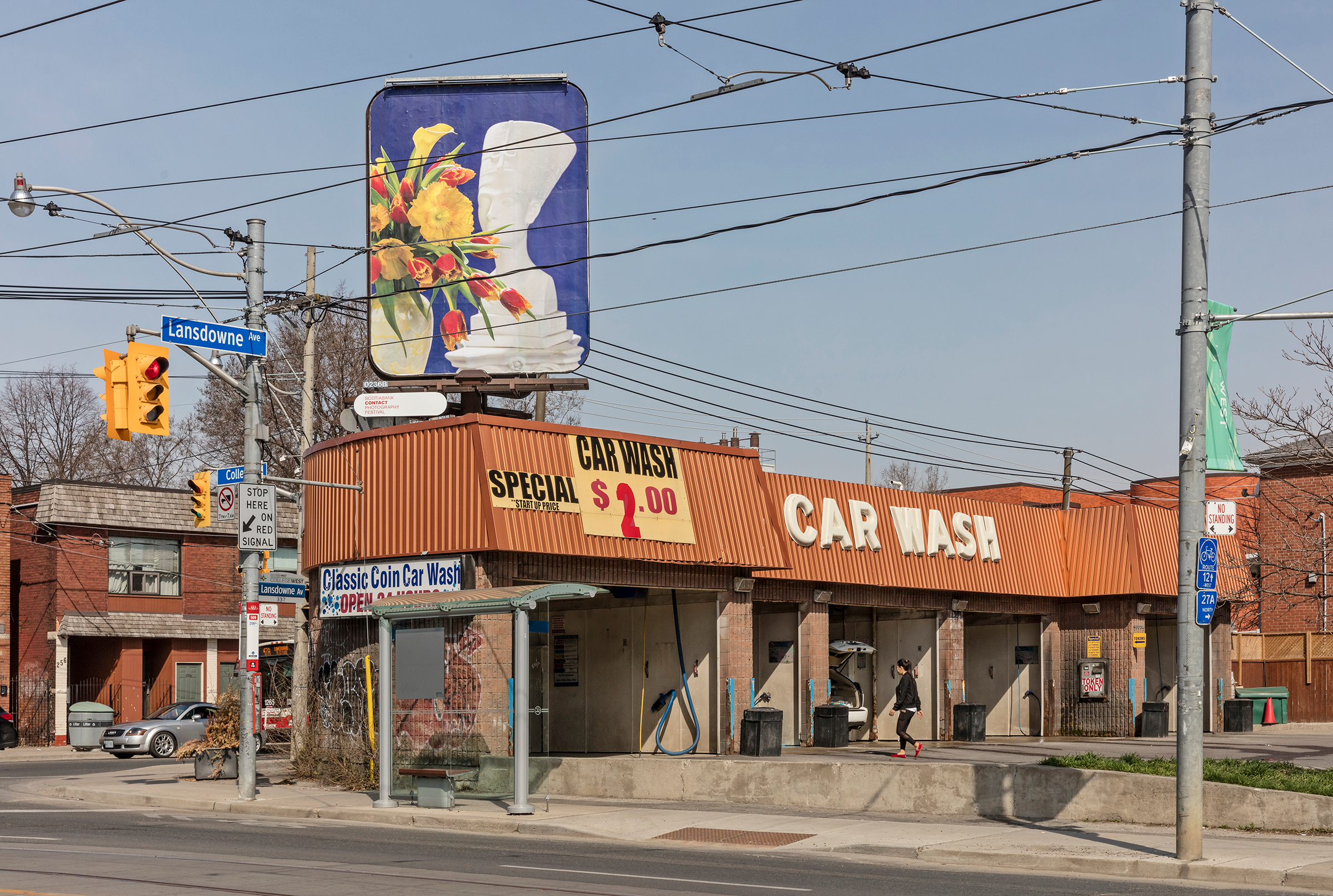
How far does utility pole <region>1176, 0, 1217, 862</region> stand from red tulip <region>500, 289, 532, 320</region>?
51.3ft

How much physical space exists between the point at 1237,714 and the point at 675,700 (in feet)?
58.1

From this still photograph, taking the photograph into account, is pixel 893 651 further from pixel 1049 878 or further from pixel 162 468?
pixel 162 468

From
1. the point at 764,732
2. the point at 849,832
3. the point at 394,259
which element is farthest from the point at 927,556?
the point at 849,832

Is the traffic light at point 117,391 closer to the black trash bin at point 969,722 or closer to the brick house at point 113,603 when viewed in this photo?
the black trash bin at point 969,722

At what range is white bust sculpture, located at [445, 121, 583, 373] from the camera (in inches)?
1102

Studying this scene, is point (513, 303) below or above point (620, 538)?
above

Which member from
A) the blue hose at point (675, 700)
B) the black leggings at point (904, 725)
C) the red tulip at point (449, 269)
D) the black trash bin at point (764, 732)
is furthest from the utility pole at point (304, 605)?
the black leggings at point (904, 725)

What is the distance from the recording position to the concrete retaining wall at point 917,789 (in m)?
16.8

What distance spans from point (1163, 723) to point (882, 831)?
772 inches

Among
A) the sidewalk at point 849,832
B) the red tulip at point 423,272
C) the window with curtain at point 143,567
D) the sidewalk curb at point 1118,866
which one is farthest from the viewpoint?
the window with curtain at point 143,567

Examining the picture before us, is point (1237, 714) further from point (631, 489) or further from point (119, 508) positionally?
point (119, 508)

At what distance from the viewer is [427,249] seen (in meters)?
28.3

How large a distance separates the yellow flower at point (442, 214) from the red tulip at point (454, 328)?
158cm

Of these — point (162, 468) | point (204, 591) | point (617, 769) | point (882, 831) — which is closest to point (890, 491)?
point (617, 769)
